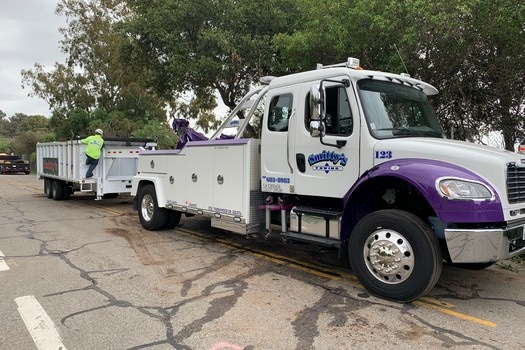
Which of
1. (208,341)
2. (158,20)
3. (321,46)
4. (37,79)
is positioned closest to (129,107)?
(37,79)

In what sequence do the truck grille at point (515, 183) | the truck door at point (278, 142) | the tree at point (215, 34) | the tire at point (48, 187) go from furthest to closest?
the tire at point (48, 187) → the tree at point (215, 34) → the truck door at point (278, 142) → the truck grille at point (515, 183)

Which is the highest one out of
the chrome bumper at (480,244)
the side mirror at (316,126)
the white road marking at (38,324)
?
the side mirror at (316,126)

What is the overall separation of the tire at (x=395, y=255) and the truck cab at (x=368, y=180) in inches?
0.4

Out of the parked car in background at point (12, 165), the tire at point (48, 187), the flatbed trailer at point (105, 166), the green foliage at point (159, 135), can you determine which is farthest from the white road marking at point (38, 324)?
the parked car in background at point (12, 165)

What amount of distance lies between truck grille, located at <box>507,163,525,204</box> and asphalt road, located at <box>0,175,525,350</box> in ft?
3.97

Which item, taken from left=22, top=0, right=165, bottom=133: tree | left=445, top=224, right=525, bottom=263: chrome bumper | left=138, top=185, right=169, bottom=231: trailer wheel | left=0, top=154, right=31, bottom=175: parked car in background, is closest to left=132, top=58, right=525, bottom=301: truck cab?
left=445, top=224, right=525, bottom=263: chrome bumper

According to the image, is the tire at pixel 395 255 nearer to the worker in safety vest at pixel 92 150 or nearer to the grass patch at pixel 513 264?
the grass patch at pixel 513 264

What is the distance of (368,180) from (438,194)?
0.85m

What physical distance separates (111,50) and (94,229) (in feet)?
95.7

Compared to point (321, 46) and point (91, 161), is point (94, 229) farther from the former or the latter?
point (321, 46)

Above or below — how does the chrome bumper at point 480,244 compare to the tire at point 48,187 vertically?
above

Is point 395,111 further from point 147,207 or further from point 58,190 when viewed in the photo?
point 58,190

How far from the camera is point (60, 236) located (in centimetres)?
857

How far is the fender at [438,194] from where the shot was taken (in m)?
4.18
